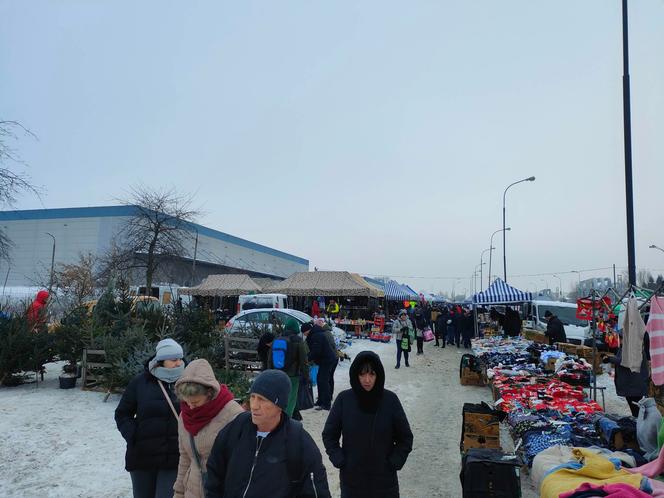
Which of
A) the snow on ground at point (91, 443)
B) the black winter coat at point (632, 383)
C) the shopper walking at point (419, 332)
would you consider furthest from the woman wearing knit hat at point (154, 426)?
the shopper walking at point (419, 332)

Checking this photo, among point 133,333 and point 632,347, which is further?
point 133,333

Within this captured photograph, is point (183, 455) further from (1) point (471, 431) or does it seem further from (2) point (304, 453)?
(1) point (471, 431)

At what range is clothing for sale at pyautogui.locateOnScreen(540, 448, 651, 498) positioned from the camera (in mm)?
3506

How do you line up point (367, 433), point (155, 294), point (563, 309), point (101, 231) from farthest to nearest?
point (101, 231), point (155, 294), point (563, 309), point (367, 433)

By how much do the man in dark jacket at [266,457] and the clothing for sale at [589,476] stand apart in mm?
2333

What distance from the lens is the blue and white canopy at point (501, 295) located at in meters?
18.7

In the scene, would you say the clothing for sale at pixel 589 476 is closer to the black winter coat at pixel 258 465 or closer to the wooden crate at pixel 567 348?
the black winter coat at pixel 258 465

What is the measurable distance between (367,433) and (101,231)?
49.9 metres

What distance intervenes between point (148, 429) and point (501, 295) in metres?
18.0

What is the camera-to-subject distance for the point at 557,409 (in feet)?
21.9

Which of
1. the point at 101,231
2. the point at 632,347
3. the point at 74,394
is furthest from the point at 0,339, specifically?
the point at 101,231

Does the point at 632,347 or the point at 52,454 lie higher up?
the point at 632,347

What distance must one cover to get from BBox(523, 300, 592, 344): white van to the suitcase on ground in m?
16.2

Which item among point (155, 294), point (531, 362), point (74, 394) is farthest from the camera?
point (155, 294)
